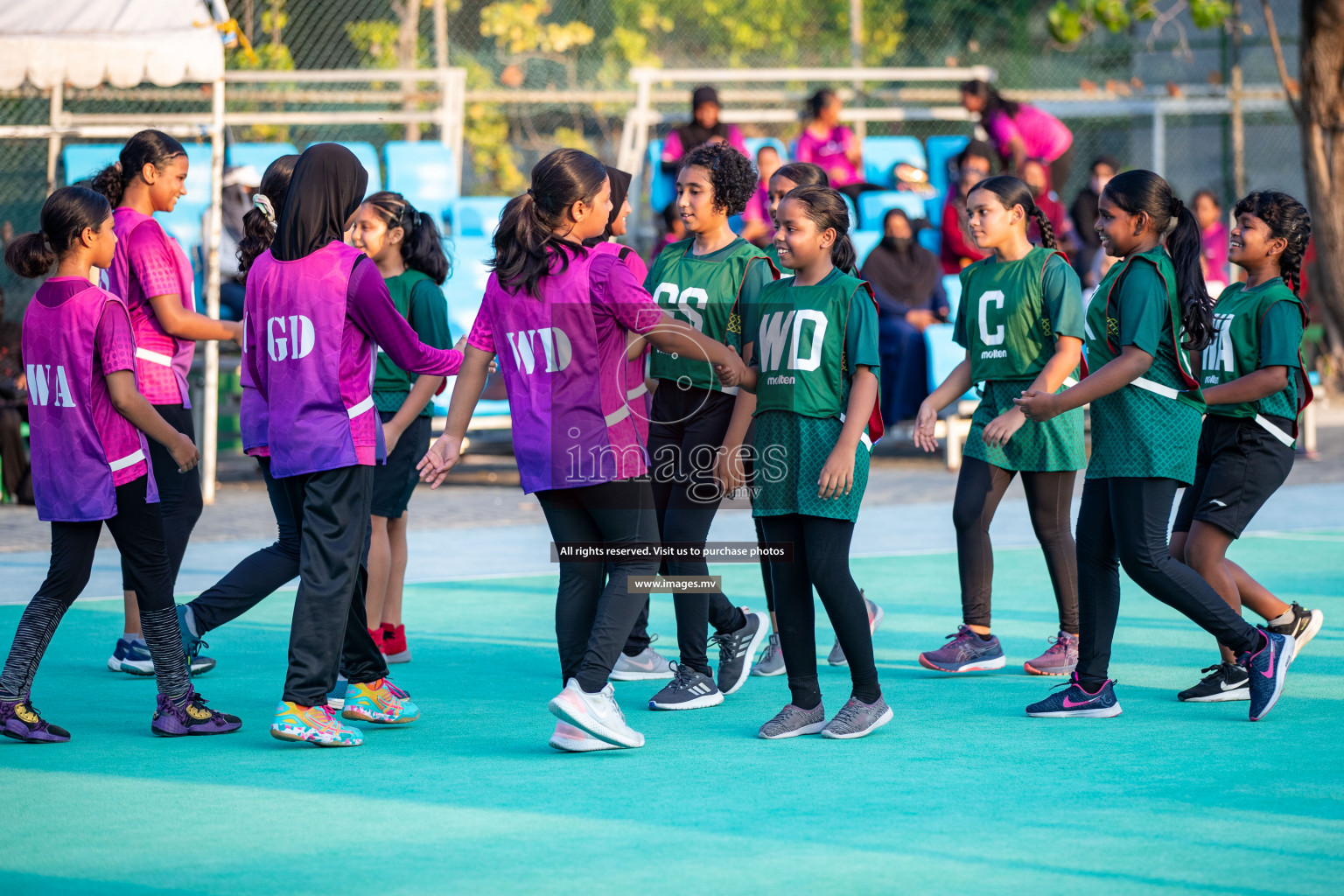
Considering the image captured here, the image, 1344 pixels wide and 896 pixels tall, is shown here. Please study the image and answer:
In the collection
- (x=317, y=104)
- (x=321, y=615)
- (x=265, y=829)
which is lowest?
(x=265, y=829)

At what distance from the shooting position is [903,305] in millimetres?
13180

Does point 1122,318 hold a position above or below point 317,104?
below

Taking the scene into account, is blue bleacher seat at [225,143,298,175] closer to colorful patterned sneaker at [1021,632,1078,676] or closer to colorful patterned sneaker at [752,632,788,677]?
colorful patterned sneaker at [752,632,788,677]

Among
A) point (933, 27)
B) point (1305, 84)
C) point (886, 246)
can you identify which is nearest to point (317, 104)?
point (886, 246)

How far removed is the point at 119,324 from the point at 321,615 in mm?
1195

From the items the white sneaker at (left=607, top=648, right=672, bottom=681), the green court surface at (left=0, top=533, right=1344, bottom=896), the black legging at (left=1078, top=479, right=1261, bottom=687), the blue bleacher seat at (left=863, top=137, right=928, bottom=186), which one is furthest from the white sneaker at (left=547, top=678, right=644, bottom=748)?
the blue bleacher seat at (left=863, top=137, right=928, bottom=186)

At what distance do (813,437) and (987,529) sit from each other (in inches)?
59.1

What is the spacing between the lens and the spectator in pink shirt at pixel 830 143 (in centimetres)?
1464

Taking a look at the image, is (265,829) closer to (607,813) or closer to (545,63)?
(607,813)

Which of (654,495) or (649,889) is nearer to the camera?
(649,889)

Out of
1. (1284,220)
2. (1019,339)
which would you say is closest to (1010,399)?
(1019,339)

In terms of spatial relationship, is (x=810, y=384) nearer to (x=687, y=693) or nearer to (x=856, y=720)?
(x=856, y=720)

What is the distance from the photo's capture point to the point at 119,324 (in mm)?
5270

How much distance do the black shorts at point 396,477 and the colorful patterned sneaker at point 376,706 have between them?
1131 mm
